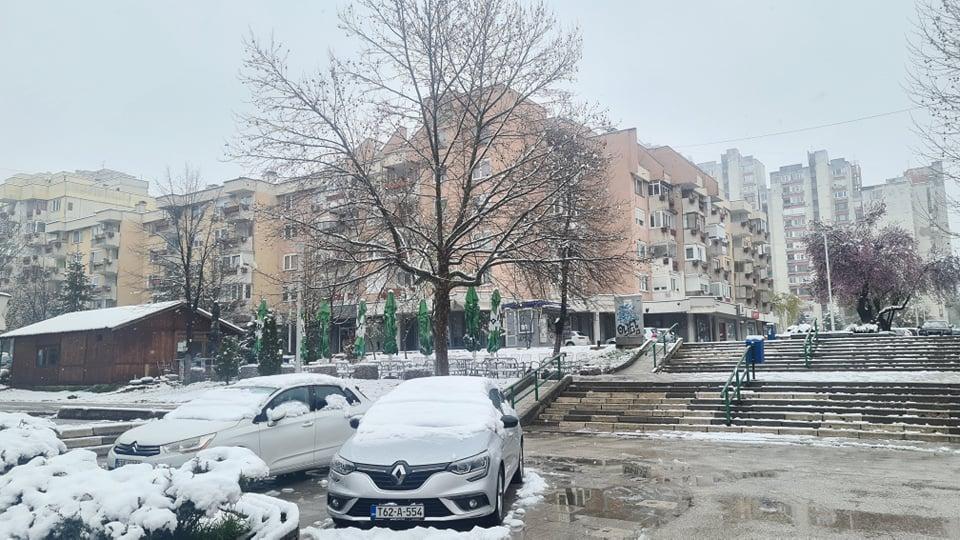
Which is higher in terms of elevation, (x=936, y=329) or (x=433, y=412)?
(x=936, y=329)

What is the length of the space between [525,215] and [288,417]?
32.3 ft

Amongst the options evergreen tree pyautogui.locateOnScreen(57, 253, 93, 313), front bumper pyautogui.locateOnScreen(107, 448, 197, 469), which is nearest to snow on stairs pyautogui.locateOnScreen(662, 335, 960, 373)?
front bumper pyautogui.locateOnScreen(107, 448, 197, 469)

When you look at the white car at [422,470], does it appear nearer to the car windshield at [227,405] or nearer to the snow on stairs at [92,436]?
the car windshield at [227,405]

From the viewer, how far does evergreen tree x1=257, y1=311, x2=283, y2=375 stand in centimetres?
2686

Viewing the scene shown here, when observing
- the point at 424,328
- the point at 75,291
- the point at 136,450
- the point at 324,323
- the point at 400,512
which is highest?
the point at 75,291

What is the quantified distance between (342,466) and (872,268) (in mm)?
42979

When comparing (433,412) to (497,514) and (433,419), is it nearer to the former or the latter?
(433,419)

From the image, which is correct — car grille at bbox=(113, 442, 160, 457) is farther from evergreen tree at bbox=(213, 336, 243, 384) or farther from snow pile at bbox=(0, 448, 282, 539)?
evergreen tree at bbox=(213, 336, 243, 384)

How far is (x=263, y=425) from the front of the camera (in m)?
8.84

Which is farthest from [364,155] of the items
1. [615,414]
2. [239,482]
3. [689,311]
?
[689,311]

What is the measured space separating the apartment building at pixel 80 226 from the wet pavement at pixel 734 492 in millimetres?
58180

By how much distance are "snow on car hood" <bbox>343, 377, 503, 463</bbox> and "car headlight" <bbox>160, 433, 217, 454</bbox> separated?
85.9 inches

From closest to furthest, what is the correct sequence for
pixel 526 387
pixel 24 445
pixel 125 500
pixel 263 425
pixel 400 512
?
pixel 125 500
pixel 24 445
pixel 400 512
pixel 263 425
pixel 526 387

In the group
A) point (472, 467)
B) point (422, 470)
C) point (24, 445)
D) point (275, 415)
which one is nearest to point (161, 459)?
point (275, 415)
